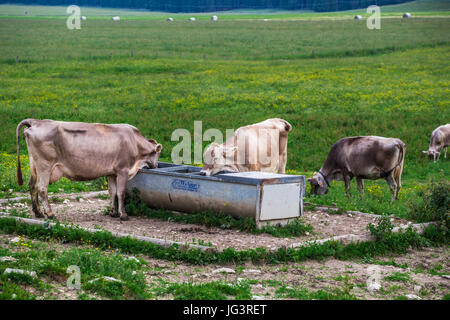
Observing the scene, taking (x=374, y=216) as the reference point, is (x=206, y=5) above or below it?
above

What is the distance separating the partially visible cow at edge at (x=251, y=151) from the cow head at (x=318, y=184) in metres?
0.96

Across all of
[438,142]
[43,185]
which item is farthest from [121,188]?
[438,142]

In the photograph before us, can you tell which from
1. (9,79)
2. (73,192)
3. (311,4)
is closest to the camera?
(73,192)

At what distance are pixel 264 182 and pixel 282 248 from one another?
1876 millimetres

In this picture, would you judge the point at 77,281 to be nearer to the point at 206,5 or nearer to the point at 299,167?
the point at 299,167

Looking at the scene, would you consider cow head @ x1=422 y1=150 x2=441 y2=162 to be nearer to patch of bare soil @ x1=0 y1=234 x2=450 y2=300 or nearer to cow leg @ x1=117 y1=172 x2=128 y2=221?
patch of bare soil @ x1=0 y1=234 x2=450 y2=300

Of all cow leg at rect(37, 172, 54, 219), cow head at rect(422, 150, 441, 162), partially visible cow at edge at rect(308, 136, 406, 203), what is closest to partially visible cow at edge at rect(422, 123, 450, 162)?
cow head at rect(422, 150, 441, 162)

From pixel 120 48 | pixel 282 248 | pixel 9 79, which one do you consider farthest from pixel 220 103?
pixel 120 48

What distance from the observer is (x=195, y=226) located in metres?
13.2

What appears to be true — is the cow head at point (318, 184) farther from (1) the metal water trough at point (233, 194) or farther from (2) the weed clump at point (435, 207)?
(1) the metal water trough at point (233, 194)

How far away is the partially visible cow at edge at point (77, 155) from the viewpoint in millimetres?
13344

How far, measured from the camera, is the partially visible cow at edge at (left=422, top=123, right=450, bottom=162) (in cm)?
2486

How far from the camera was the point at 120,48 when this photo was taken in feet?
204

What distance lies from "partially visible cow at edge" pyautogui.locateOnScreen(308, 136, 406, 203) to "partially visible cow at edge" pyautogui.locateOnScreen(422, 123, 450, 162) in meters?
7.38
